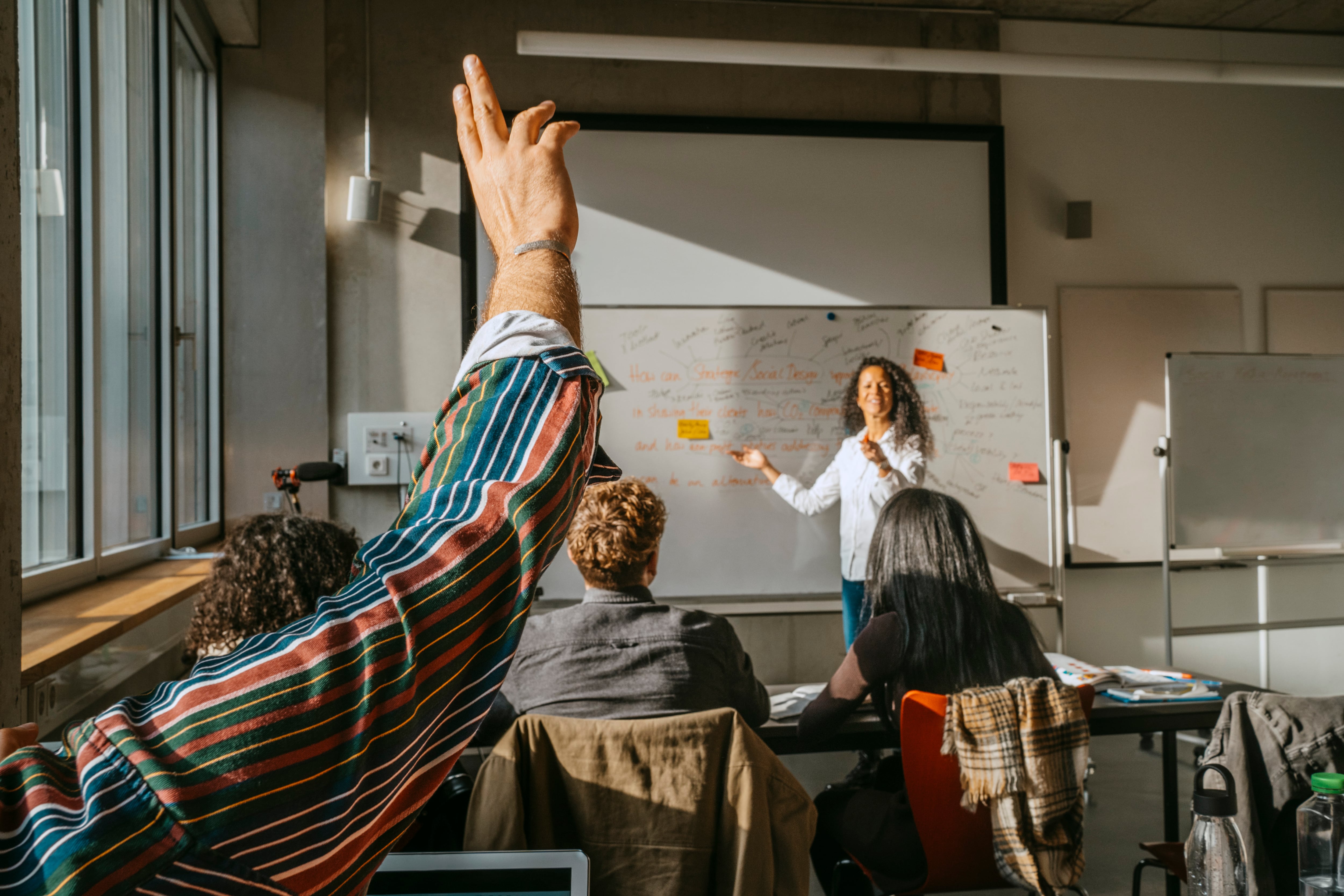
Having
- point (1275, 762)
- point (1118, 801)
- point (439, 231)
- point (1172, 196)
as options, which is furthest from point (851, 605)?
point (1172, 196)

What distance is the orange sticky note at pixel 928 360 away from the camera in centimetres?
378

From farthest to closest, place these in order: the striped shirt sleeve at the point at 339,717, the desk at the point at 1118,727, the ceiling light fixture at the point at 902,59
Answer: the ceiling light fixture at the point at 902,59
the desk at the point at 1118,727
the striped shirt sleeve at the point at 339,717

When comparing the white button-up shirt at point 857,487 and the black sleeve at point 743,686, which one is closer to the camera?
the black sleeve at point 743,686

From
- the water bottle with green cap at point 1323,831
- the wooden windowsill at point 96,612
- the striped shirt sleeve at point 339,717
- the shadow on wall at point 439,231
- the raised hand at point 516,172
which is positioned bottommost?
the water bottle with green cap at point 1323,831

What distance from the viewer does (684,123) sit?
13.0 ft

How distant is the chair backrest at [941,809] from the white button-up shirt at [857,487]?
169cm

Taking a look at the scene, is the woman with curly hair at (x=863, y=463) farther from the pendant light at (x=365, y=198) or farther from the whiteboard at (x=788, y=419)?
the pendant light at (x=365, y=198)

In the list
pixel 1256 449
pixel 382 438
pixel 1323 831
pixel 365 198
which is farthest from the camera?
pixel 1256 449

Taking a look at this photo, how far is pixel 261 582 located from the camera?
5.00 ft

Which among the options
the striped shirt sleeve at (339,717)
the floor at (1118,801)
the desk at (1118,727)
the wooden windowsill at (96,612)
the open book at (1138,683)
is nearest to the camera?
the striped shirt sleeve at (339,717)

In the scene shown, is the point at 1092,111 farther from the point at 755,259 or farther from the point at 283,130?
the point at 283,130

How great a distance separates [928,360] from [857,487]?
2.13 ft

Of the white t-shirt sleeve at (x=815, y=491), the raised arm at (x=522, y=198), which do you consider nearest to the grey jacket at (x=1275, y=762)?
the raised arm at (x=522, y=198)

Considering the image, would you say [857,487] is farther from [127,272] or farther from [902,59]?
[127,272]
